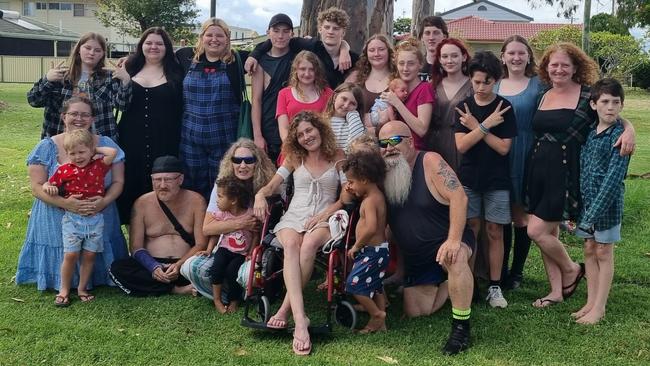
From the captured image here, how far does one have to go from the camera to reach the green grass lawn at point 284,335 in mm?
4141

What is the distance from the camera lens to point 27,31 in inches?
1603

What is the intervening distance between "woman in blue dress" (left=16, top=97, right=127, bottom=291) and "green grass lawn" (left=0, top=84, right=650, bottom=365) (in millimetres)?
150

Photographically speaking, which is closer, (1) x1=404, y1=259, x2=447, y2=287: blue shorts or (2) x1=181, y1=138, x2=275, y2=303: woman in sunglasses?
(1) x1=404, y1=259, x2=447, y2=287: blue shorts

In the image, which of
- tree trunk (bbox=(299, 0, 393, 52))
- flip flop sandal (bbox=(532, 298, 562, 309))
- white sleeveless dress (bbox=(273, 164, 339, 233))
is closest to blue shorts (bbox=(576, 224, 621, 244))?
flip flop sandal (bbox=(532, 298, 562, 309))

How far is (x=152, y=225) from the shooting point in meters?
5.41

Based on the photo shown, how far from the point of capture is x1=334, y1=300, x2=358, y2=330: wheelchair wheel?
4.55m

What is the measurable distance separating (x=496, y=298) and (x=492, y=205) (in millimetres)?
693

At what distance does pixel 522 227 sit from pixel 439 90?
129 cm

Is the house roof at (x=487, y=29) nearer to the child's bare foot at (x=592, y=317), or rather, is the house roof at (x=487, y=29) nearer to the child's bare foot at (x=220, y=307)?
the child's bare foot at (x=592, y=317)

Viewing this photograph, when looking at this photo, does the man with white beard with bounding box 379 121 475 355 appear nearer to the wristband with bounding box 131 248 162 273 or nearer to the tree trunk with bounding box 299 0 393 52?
the wristband with bounding box 131 248 162 273

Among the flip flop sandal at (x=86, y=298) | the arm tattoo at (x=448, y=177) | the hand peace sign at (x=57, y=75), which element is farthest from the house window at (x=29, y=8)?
the arm tattoo at (x=448, y=177)

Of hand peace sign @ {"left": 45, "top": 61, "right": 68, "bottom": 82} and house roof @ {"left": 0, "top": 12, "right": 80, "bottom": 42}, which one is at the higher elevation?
house roof @ {"left": 0, "top": 12, "right": 80, "bottom": 42}

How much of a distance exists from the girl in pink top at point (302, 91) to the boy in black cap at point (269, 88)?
0.31m

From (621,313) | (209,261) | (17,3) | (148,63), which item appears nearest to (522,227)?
(621,313)
